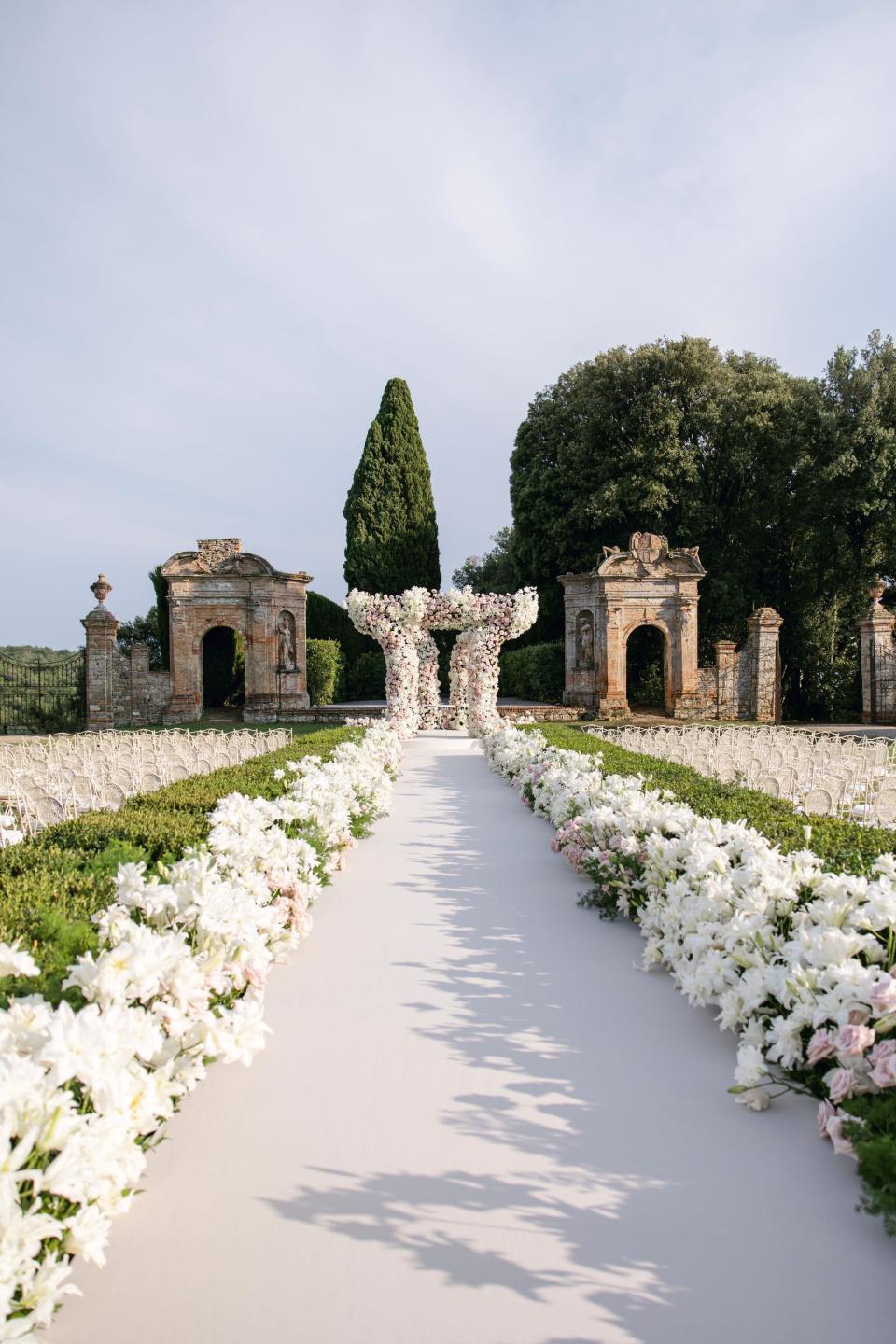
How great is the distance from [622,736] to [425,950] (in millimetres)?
11325

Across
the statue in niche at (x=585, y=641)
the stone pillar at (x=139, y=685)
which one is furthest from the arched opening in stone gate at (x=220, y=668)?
the statue in niche at (x=585, y=641)

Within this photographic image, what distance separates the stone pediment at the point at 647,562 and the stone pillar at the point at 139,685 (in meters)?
13.3

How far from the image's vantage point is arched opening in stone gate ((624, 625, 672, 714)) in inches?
1064

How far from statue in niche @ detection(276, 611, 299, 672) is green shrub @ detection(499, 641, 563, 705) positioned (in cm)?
827

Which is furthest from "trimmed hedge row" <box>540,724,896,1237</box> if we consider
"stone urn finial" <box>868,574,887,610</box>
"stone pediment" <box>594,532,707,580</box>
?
"stone urn finial" <box>868,574,887,610</box>

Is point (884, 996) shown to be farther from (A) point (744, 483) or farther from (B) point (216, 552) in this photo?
(A) point (744, 483)

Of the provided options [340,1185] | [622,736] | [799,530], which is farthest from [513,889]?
[799,530]

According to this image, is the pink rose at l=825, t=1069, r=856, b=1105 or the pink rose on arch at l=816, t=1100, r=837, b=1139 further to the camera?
the pink rose on arch at l=816, t=1100, r=837, b=1139

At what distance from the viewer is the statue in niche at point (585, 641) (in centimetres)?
2512

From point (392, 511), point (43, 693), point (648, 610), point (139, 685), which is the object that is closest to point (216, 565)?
point (139, 685)

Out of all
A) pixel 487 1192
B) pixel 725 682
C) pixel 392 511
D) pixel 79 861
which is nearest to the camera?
pixel 487 1192

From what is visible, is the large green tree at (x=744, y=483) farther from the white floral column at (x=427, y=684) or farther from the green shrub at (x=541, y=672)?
the white floral column at (x=427, y=684)

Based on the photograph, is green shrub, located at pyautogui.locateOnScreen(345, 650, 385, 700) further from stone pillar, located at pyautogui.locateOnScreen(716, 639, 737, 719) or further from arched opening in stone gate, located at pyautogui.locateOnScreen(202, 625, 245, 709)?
stone pillar, located at pyautogui.locateOnScreen(716, 639, 737, 719)

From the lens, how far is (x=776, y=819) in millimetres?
5672
